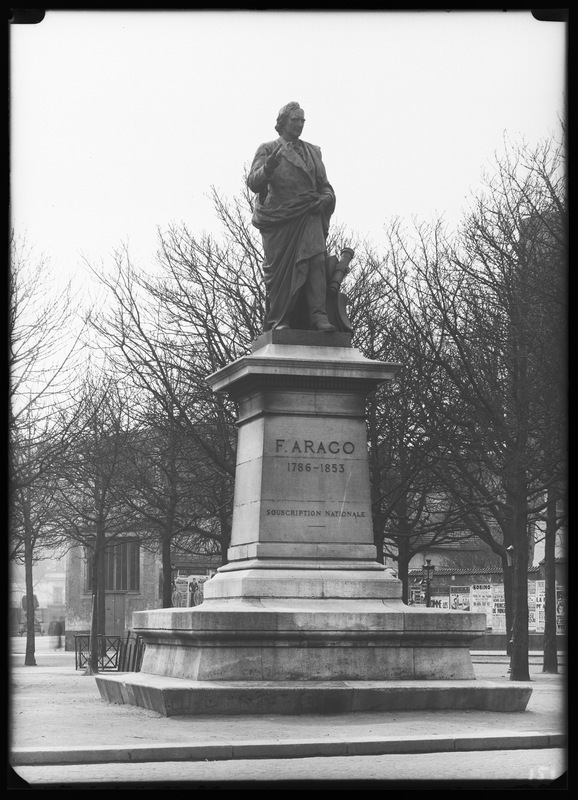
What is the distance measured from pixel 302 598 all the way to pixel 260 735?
2969 mm

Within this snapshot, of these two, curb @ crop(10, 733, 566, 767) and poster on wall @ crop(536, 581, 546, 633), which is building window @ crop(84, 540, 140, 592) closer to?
poster on wall @ crop(536, 581, 546, 633)

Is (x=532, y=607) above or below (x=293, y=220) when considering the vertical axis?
below

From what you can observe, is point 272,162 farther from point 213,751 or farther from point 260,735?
point 213,751

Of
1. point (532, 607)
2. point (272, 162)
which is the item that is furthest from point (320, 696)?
point (532, 607)

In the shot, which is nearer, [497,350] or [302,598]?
[302,598]

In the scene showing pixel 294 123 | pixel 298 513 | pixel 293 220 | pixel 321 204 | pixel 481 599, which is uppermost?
pixel 294 123

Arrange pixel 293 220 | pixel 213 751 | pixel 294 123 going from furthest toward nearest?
pixel 294 123, pixel 293 220, pixel 213 751

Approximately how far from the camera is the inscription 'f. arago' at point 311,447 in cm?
1482

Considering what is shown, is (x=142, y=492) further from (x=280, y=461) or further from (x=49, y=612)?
(x=49, y=612)

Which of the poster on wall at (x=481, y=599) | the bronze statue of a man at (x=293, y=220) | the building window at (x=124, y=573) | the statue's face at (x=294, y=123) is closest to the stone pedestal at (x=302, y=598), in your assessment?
the bronze statue of a man at (x=293, y=220)

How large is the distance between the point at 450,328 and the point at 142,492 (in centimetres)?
890

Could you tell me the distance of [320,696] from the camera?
498 inches

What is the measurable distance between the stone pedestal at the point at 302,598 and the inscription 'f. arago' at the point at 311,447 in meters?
0.01

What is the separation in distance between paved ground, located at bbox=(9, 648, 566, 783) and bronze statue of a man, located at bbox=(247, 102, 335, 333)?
4.90 m
